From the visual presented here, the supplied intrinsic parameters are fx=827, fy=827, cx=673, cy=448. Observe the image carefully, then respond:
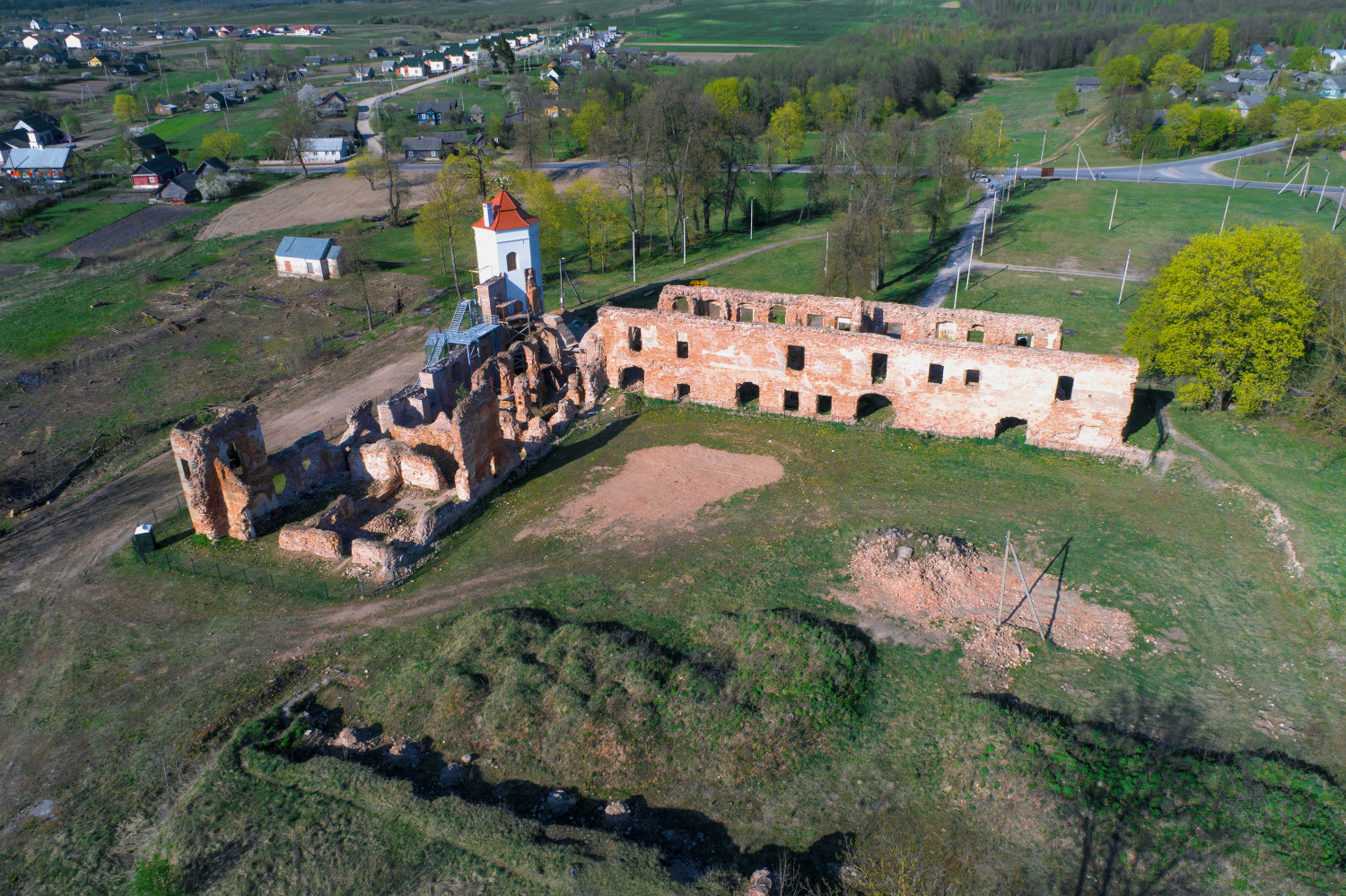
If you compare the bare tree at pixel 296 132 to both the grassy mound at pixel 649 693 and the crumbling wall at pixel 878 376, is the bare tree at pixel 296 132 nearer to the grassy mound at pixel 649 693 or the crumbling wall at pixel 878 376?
the crumbling wall at pixel 878 376

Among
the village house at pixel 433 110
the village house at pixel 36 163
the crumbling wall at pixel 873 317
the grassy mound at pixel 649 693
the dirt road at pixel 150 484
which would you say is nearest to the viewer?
the grassy mound at pixel 649 693

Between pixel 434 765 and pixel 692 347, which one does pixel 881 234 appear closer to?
pixel 692 347

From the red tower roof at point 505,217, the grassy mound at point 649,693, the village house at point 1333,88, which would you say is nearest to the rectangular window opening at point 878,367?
the grassy mound at point 649,693

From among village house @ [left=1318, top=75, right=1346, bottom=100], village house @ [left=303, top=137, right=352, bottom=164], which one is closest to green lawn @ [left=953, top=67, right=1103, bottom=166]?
village house @ [left=1318, top=75, right=1346, bottom=100]

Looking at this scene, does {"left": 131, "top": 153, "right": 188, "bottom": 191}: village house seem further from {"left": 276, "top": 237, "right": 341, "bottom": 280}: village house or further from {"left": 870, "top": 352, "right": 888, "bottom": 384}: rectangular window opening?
{"left": 870, "top": 352, "right": 888, "bottom": 384}: rectangular window opening

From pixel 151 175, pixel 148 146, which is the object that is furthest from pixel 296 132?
pixel 151 175

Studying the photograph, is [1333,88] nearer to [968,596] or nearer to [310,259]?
[968,596]
